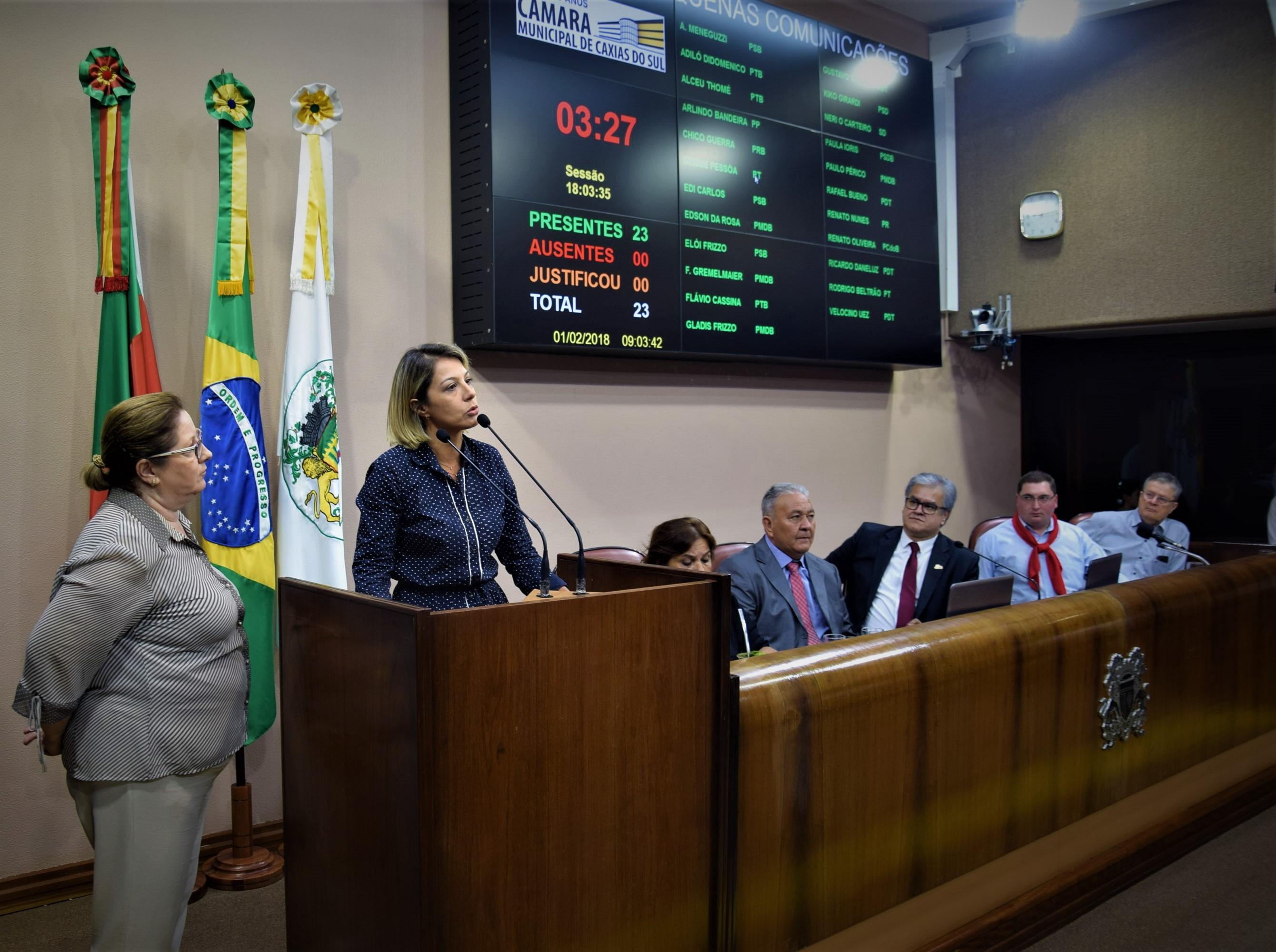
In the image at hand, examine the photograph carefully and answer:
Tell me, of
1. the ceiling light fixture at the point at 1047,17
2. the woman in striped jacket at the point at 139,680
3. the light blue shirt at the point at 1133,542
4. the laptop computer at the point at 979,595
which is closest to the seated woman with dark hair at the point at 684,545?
the laptop computer at the point at 979,595

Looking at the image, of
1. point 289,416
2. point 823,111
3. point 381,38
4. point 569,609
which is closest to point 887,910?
point 569,609

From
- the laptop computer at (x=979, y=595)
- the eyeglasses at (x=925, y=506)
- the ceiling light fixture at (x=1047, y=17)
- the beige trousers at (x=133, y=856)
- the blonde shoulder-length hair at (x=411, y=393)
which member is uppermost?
the ceiling light fixture at (x=1047, y=17)

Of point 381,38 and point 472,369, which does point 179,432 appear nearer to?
point 472,369

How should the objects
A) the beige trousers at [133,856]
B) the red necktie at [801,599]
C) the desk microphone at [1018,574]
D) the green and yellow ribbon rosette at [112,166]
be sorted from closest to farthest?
the beige trousers at [133,856]
the green and yellow ribbon rosette at [112,166]
the red necktie at [801,599]
the desk microphone at [1018,574]

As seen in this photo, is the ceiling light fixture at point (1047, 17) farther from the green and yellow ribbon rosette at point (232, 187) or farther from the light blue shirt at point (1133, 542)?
the green and yellow ribbon rosette at point (232, 187)

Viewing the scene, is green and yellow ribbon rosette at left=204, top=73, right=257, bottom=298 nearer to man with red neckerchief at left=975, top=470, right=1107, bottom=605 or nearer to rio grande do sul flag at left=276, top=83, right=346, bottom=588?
rio grande do sul flag at left=276, top=83, right=346, bottom=588

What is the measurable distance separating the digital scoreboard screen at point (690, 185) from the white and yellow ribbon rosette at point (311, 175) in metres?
0.56

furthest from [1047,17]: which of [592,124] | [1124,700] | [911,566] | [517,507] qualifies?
[517,507]

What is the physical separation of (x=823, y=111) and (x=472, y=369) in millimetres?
2026

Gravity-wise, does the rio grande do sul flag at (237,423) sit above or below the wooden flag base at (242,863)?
above

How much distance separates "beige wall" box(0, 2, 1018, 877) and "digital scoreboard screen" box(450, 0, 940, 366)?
215mm

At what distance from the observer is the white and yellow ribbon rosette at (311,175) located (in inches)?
118

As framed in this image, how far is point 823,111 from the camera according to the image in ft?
14.7

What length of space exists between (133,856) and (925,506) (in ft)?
8.39
